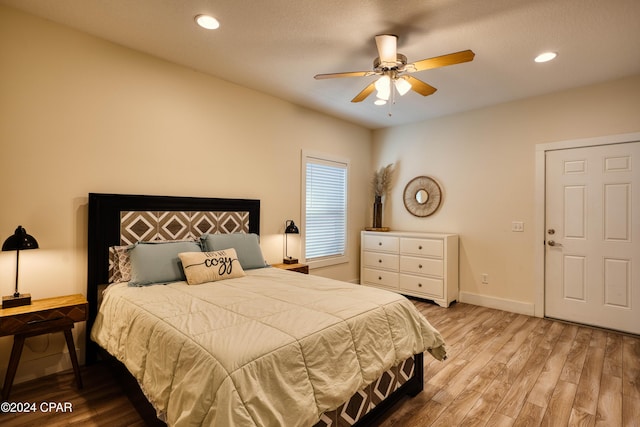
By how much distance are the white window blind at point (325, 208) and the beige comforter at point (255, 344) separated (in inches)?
81.1

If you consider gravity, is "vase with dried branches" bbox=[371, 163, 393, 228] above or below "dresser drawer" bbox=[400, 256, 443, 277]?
above

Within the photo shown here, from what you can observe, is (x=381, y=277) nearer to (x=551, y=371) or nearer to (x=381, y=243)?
(x=381, y=243)

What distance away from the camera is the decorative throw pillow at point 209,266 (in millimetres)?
2598

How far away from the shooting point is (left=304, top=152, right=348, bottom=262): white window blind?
4.47 meters

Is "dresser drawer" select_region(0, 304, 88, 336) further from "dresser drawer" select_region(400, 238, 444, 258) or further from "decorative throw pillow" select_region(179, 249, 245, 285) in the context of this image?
"dresser drawer" select_region(400, 238, 444, 258)

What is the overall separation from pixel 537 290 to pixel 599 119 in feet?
6.64

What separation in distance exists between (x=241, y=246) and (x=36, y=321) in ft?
5.17

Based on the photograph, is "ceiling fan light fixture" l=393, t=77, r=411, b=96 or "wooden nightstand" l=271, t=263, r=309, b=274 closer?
"ceiling fan light fixture" l=393, t=77, r=411, b=96

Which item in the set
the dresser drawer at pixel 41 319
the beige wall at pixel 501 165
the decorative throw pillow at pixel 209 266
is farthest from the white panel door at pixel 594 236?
the dresser drawer at pixel 41 319

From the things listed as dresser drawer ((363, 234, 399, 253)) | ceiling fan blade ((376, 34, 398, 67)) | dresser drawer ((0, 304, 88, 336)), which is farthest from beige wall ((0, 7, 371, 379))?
dresser drawer ((363, 234, 399, 253))

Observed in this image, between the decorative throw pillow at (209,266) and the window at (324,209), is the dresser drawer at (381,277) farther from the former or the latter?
the decorative throw pillow at (209,266)

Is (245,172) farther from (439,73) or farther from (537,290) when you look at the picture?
(537,290)

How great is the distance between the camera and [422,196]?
4855mm

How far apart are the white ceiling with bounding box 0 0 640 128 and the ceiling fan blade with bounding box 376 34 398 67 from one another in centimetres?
15
